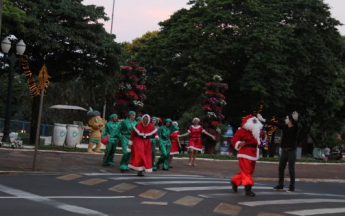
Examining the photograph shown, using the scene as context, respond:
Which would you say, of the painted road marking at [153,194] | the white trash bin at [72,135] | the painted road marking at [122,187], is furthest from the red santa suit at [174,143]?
the white trash bin at [72,135]

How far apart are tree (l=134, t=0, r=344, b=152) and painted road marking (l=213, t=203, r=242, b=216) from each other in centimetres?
2415

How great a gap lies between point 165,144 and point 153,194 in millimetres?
6474

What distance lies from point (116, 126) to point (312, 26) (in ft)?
77.9

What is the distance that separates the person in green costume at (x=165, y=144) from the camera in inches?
695

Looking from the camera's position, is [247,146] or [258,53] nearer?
[247,146]

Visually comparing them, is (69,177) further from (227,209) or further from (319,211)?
(319,211)

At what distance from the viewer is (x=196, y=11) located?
126 feet

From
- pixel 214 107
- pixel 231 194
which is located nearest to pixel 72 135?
pixel 214 107

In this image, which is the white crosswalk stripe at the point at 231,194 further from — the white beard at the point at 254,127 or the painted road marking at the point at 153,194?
the white beard at the point at 254,127

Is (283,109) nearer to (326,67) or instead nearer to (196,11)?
(326,67)

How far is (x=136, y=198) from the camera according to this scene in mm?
10695

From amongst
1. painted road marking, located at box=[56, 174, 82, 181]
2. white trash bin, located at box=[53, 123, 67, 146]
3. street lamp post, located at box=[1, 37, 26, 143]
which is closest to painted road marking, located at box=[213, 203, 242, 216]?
painted road marking, located at box=[56, 174, 82, 181]

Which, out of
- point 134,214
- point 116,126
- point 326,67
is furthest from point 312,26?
point 134,214

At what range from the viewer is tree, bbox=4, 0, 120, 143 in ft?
83.9
